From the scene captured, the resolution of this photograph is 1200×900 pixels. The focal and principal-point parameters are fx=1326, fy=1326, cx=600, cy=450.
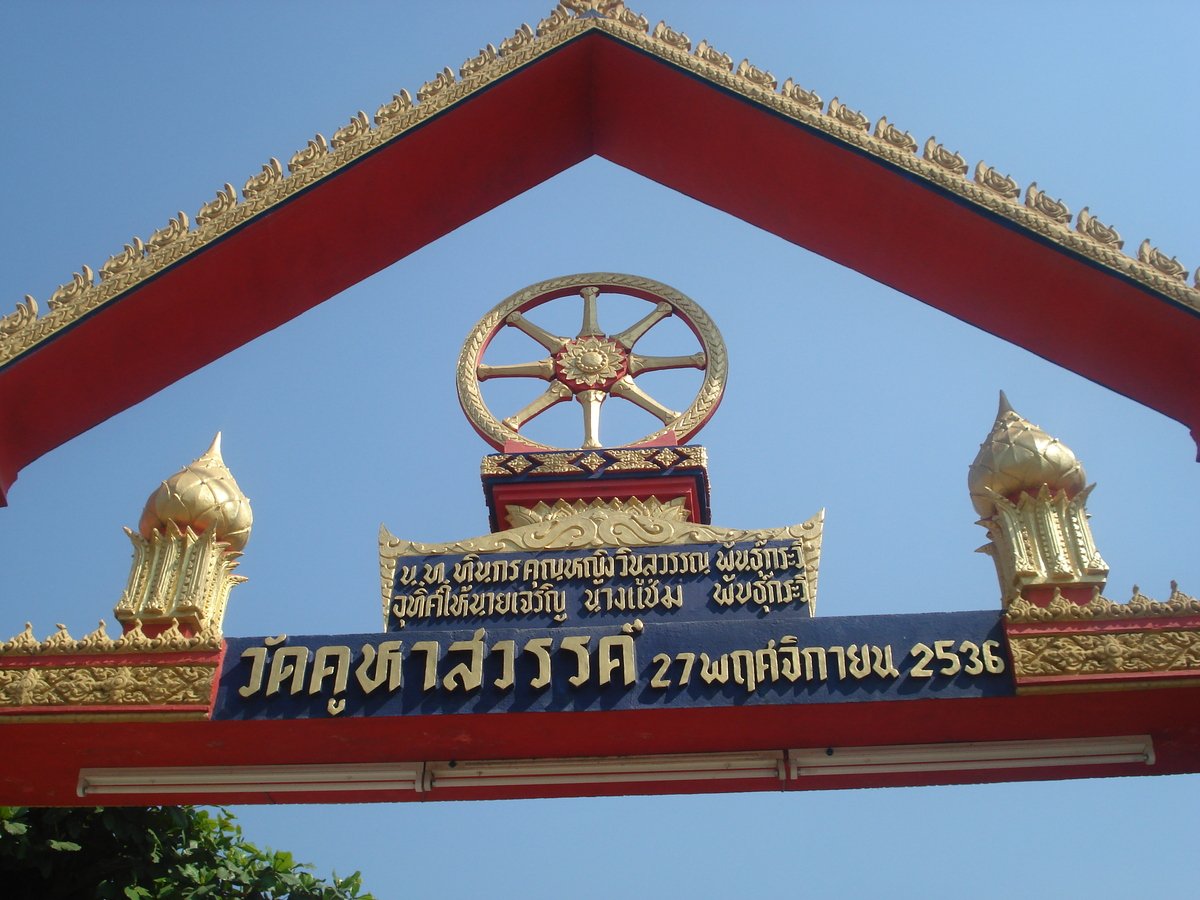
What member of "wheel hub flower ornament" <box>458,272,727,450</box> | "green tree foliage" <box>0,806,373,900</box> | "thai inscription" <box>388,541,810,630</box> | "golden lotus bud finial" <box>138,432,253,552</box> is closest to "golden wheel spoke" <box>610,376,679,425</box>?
"wheel hub flower ornament" <box>458,272,727,450</box>

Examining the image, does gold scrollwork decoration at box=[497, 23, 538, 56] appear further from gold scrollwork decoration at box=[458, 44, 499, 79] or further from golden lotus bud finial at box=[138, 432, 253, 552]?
golden lotus bud finial at box=[138, 432, 253, 552]

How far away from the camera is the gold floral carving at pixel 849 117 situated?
25.1 ft

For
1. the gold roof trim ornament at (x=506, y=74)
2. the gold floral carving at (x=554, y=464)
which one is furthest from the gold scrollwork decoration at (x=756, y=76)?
the gold floral carving at (x=554, y=464)

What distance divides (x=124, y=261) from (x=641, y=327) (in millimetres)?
2992

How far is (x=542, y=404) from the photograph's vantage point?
7734 mm

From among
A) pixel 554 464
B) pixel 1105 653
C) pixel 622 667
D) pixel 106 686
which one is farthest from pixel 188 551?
pixel 1105 653

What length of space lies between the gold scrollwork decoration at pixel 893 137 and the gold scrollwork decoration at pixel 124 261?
4243mm

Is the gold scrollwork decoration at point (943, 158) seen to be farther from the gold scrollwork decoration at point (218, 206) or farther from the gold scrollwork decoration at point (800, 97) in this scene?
the gold scrollwork decoration at point (218, 206)

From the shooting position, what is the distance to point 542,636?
240 inches

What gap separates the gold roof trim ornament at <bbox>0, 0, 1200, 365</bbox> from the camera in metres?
7.05

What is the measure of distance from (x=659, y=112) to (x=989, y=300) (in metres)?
2.44

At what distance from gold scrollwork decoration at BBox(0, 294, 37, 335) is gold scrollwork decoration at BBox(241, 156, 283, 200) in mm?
1328

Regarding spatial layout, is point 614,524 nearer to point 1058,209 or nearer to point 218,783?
point 218,783

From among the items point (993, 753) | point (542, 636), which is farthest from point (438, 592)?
point (993, 753)
